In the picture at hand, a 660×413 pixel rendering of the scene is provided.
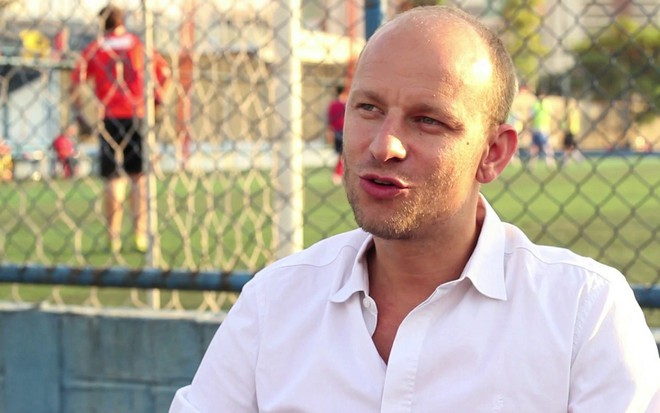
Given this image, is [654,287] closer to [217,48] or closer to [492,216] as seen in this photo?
[492,216]

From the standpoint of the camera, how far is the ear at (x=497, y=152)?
2.09 metres

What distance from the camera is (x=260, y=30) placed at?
708 centimetres

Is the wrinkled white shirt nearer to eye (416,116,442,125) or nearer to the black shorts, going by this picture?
eye (416,116,442,125)

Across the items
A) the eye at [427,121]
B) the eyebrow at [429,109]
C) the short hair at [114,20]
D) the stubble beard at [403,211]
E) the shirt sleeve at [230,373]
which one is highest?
the short hair at [114,20]

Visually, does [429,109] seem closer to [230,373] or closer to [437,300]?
[437,300]

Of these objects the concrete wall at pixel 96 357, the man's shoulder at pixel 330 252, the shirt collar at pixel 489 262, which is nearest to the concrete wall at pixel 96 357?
the concrete wall at pixel 96 357

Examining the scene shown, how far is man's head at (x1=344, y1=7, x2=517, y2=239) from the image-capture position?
77.1 inches

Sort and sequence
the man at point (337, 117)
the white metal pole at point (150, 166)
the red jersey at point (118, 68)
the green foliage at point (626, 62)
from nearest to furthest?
the green foliage at point (626, 62) → the white metal pole at point (150, 166) → the man at point (337, 117) → the red jersey at point (118, 68)

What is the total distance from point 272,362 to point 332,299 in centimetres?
16

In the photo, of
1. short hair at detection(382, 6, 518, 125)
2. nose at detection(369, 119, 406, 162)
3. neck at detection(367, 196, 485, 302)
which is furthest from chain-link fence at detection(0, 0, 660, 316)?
nose at detection(369, 119, 406, 162)

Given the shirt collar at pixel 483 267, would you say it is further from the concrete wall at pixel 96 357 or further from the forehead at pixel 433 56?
the concrete wall at pixel 96 357

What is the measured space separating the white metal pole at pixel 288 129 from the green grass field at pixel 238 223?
7.4 inches

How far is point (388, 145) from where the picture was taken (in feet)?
6.36

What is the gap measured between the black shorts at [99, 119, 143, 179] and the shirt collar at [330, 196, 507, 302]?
12.1 feet
